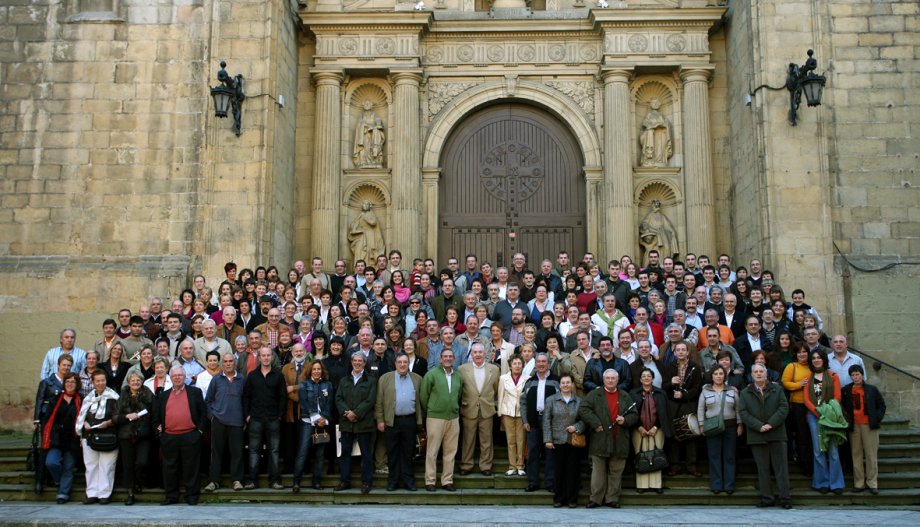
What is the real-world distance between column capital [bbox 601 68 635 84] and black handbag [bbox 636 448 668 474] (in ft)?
26.8

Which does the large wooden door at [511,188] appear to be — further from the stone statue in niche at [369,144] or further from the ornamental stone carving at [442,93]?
the stone statue in niche at [369,144]

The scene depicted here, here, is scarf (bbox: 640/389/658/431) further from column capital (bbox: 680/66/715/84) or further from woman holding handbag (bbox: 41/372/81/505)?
column capital (bbox: 680/66/715/84)

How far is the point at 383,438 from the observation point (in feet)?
35.4

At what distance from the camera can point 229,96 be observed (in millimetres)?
14266

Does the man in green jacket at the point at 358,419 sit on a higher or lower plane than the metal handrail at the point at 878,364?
lower

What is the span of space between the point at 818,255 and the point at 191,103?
10.7m

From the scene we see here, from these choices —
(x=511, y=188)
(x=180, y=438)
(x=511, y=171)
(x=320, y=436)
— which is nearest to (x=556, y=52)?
(x=511, y=171)

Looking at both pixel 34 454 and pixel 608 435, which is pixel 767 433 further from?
pixel 34 454

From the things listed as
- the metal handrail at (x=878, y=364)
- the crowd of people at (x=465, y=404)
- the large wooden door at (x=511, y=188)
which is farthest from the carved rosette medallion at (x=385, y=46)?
the metal handrail at (x=878, y=364)

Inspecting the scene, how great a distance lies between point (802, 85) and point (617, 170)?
3.46 metres

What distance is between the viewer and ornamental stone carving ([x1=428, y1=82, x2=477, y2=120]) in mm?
16594

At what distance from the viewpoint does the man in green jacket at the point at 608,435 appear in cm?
986

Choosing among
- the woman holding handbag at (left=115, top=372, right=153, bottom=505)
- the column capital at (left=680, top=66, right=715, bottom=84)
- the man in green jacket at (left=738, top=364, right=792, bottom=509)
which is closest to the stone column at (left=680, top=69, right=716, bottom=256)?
the column capital at (left=680, top=66, right=715, bottom=84)

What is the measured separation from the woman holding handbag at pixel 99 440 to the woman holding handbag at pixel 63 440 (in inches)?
7.7
